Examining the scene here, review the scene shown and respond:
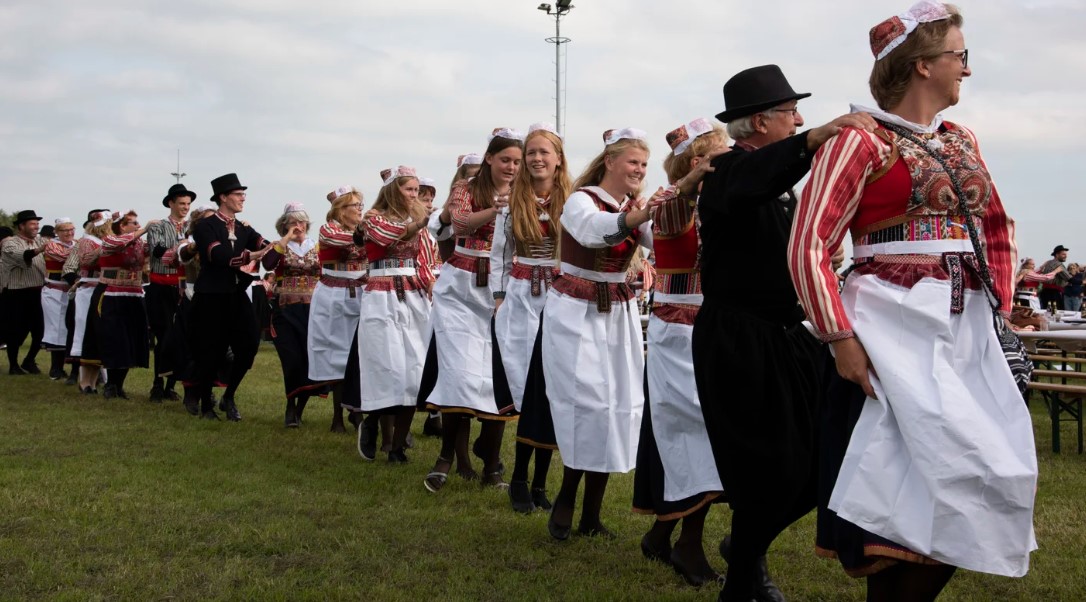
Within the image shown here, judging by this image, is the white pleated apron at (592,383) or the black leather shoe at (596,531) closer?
the white pleated apron at (592,383)

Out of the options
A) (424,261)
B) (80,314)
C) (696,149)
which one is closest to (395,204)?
(424,261)

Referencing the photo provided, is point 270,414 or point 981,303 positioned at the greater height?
point 981,303

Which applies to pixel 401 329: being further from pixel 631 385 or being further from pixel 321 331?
pixel 631 385

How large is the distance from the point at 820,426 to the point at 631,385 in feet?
7.69

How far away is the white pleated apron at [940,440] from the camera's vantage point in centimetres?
275

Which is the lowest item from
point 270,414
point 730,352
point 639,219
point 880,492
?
point 270,414

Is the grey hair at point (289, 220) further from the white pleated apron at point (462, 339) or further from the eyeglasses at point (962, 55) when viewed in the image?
the eyeglasses at point (962, 55)

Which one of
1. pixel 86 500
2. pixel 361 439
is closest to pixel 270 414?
pixel 361 439

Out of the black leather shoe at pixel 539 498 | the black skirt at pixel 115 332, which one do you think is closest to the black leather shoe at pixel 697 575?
the black leather shoe at pixel 539 498

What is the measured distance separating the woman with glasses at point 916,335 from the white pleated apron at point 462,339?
3.98 m

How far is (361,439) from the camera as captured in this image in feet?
26.5

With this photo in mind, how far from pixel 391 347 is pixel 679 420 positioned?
384 centimetres

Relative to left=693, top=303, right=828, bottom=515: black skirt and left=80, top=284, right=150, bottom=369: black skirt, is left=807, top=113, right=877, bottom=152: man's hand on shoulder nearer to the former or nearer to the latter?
left=693, top=303, right=828, bottom=515: black skirt

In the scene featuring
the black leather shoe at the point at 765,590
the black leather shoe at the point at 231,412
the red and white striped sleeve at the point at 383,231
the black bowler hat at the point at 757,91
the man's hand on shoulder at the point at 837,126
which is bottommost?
the black leather shoe at the point at 231,412
